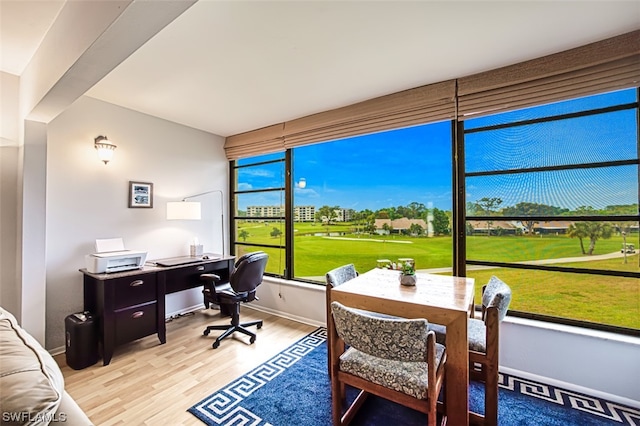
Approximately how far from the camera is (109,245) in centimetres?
286

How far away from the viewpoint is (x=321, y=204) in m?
3.91

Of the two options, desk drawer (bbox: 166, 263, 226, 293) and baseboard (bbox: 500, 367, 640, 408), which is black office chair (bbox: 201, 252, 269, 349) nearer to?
desk drawer (bbox: 166, 263, 226, 293)

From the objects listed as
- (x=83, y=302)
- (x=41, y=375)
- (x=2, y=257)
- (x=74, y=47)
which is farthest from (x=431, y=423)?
(x=2, y=257)

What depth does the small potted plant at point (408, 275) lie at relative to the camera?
2.14 metres

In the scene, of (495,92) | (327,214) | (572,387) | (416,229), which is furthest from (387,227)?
(572,387)

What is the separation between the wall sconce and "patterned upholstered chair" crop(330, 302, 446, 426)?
2976 mm

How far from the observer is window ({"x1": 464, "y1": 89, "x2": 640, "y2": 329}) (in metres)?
2.07

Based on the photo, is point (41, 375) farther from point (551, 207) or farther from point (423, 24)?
point (551, 207)

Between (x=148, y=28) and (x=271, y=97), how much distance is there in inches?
65.8

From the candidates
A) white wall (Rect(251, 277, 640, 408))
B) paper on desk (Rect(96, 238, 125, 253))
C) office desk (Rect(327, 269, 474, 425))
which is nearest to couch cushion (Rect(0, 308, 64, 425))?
office desk (Rect(327, 269, 474, 425))

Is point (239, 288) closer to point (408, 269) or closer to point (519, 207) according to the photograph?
point (408, 269)

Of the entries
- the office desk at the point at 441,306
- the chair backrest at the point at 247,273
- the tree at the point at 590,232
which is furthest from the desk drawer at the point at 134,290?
the tree at the point at 590,232

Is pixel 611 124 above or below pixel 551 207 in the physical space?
above

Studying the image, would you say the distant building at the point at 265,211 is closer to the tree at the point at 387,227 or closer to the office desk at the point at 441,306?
the tree at the point at 387,227
